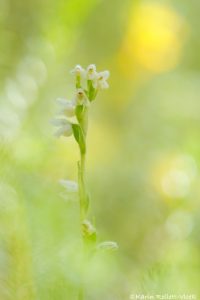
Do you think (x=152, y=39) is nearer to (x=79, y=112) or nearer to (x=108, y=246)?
(x=79, y=112)

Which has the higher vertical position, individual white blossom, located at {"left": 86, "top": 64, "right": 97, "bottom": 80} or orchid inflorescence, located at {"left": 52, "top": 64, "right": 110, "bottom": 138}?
individual white blossom, located at {"left": 86, "top": 64, "right": 97, "bottom": 80}

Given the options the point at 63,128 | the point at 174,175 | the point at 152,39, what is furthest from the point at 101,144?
the point at 63,128

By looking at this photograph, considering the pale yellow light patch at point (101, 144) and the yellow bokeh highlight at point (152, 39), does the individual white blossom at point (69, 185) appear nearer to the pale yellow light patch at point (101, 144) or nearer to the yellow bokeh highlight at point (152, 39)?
the pale yellow light patch at point (101, 144)

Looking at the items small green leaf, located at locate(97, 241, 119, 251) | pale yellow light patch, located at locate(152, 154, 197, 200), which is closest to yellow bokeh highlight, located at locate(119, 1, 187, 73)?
pale yellow light patch, located at locate(152, 154, 197, 200)

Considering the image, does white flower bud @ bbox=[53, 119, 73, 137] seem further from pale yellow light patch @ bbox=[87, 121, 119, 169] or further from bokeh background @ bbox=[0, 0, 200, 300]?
pale yellow light patch @ bbox=[87, 121, 119, 169]

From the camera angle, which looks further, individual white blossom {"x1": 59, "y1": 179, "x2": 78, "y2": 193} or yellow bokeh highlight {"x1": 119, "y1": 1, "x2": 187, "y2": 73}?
yellow bokeh highlight {"x1": 119, "y1": 1, "x2": 187, "y2": 73}

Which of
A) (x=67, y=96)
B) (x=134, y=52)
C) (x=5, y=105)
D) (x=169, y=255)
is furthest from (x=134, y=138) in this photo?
(x=169, y=255)

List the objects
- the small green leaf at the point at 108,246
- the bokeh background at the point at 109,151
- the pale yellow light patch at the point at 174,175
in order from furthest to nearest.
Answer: the pale yellow light patch at the point at 174,175
the small green leaf at the point at 108,246
the bokeh background at the point at 109,151

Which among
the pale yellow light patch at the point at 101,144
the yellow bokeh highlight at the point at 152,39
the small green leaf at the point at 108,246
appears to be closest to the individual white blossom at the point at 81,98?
the small green leaf at the point at 108,246

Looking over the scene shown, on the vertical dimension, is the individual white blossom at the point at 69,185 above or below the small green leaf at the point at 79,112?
below
